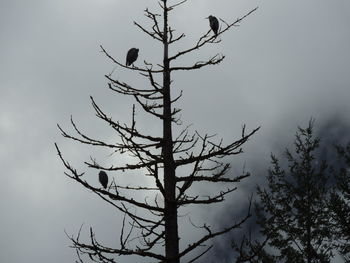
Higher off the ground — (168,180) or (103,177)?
(103,177)

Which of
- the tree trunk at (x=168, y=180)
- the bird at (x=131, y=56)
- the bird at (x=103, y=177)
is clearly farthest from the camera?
the bird at (x=131, y=56)

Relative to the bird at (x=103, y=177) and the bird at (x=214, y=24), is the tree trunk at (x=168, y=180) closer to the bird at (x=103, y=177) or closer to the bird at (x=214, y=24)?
the bird at (x=214, y=24)

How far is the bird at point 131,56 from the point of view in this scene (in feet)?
24.8

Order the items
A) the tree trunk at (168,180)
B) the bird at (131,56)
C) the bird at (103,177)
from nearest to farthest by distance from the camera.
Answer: the tree trunk at (168,180)
the bird at (103,177)
the bird at (131,56)

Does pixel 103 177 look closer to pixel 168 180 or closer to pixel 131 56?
pixel 168 180

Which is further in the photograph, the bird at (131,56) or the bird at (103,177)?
the bird at (131,56)

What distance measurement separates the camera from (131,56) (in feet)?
24.9

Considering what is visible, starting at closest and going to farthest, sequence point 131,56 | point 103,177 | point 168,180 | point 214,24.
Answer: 1. point 168,180
2. point 103,177
3. point 131,56
4. point 214,24

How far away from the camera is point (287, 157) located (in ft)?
61.1

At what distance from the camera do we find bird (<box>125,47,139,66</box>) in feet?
24.8

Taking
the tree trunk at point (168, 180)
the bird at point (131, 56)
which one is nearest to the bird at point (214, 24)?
the tree trunk at point (168, 180)

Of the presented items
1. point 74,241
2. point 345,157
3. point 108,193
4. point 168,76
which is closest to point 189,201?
point 108,193

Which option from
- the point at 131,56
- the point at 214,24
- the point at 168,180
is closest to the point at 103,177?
the point at 168,180

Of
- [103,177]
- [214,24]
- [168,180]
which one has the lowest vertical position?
[168,180]
